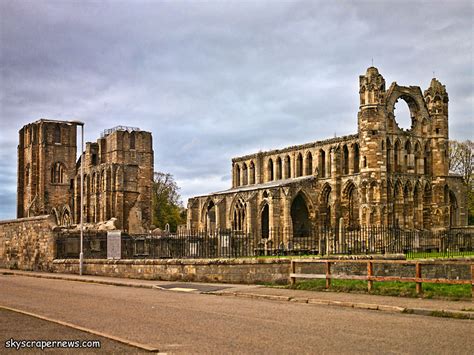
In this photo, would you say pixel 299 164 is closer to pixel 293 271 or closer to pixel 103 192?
pixel 103 192

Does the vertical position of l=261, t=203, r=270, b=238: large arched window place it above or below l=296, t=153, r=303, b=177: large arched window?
below

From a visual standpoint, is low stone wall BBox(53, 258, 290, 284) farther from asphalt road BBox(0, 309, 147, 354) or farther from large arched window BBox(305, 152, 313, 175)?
large arched window BBox(305, 152, 313, 175)

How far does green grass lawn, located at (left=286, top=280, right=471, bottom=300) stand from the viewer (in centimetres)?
1714

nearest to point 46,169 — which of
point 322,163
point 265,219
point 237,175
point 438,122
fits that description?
point 237,175

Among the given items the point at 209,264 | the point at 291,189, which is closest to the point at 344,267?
the point at 209,264

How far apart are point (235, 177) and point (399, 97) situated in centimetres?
2618

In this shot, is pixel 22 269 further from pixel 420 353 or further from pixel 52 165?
pixel 52 165

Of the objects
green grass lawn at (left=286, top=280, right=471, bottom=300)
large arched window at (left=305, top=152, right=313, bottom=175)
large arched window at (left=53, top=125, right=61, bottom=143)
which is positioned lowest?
green grass lawn at (left=286, top=280, right=471, bottom=300)

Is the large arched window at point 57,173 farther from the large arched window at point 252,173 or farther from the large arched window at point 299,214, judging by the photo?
the large arched window at point 299,214

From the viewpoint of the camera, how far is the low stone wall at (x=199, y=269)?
73.4 feet

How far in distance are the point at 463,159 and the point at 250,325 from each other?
216 ft

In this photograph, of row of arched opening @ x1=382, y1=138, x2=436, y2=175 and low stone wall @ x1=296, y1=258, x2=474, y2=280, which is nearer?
low stone wall @ x1=296, y1=258, x2=474, y2=280

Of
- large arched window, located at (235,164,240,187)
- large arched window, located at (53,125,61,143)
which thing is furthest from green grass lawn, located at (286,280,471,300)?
large arched window, located at (53,125,61,143)

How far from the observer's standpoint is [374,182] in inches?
2132
